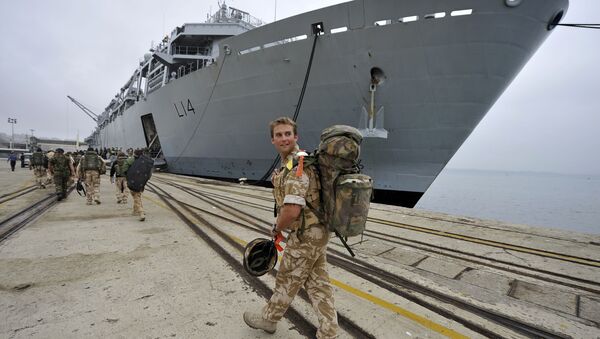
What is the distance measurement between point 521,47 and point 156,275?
10414 mm

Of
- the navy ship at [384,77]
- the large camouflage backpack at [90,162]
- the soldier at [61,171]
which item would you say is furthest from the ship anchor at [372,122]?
the soldier at [61,171]

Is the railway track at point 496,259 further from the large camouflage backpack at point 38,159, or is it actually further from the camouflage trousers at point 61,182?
the large camouflage backpack at point 38,159

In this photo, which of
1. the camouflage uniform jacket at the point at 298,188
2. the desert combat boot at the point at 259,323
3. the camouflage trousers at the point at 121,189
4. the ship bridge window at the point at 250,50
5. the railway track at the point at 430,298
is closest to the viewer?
the camouflage uniform jacket at the point at 298,188

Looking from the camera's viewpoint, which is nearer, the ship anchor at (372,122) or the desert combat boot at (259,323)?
the desert combat boot at (259,323)

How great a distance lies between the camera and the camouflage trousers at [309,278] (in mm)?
1937

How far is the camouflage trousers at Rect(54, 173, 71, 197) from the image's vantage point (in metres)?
7.84

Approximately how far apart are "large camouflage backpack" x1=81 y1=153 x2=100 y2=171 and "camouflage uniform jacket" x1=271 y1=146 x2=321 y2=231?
306 inches

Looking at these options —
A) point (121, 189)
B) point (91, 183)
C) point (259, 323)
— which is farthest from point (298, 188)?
point (91, 183)

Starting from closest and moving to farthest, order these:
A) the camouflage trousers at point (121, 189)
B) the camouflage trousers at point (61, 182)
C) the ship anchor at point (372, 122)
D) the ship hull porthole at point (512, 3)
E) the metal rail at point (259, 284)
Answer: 1. the metal rail at point (259, 284)
2. the ship hull porthole at point (512, 3)
3. the camouflage trousers at point (121, 189)
4. the camouflage trousers at point (61, 182)
5. the ship anchor at point (372, 122)

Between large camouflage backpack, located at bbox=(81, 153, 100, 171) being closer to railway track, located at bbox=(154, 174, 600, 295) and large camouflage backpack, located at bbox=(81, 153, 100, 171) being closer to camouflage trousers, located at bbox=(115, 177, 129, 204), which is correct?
camouflage trousers, located at bbox=(115, 177, 129, 204)

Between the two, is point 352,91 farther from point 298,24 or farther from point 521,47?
point 521,47

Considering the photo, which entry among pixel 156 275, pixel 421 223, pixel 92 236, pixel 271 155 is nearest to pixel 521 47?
pixel 421 223

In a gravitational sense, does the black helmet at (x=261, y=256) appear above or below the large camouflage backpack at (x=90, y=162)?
below

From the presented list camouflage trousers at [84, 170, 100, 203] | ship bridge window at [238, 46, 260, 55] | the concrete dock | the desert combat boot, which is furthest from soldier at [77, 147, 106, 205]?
the desert combat boot
